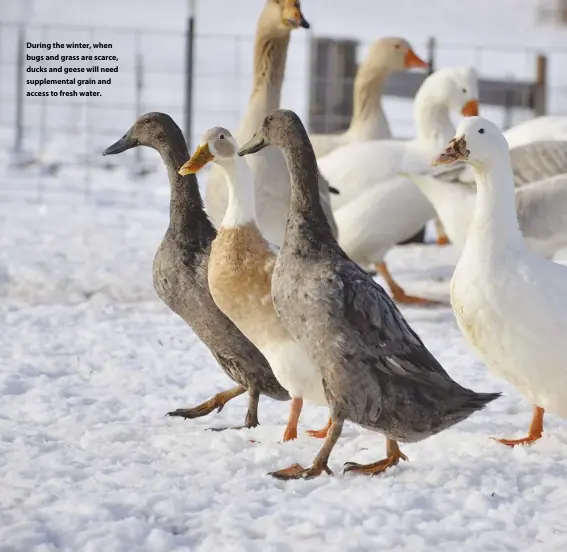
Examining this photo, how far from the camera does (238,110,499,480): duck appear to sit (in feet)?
11.3

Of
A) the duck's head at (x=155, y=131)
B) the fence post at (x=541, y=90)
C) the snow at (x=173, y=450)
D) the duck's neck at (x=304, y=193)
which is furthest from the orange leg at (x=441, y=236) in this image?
the duck's neck at (x=304, y=193)

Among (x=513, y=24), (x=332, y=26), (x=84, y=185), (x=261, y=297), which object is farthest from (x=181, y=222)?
(x=513, y=24)

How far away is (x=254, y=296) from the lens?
3812 millimetres

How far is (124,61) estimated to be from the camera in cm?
1777

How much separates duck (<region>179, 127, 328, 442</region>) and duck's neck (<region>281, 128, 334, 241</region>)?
23cm

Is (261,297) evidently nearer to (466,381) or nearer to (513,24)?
(466,381)

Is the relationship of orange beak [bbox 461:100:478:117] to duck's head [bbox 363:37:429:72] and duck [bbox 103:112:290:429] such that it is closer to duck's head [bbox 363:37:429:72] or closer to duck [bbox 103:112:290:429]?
duck's head [bbox 363:37:429:72]

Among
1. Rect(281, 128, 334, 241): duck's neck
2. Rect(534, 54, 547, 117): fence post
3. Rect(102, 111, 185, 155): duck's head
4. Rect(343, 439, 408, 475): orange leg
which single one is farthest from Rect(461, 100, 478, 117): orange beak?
Rect(534, 54, 547, 117): fence post

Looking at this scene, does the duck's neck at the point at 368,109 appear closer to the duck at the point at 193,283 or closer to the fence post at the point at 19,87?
the fence post at the point at 19,87

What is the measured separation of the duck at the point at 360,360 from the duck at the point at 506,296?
30 cm

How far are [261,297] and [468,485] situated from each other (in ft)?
3.27

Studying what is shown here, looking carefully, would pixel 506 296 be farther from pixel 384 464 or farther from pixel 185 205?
pixel 185 205

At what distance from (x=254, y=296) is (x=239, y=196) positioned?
420 mm

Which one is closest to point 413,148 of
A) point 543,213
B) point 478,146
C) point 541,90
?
point 543,213
